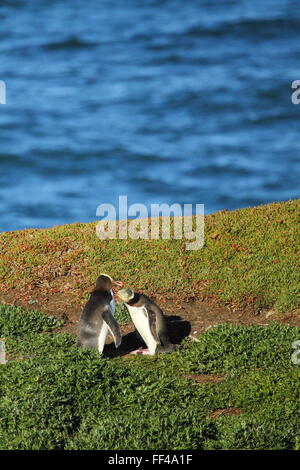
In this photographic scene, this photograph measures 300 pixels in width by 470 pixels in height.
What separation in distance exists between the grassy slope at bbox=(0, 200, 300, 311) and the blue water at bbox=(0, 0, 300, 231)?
74.9 feet

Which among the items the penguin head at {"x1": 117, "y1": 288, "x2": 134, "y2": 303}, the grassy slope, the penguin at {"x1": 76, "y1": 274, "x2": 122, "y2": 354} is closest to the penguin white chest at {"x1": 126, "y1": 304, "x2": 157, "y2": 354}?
the penguin head at {"x1": 117, "y1": 288, "x2": 134, "y2": 303}

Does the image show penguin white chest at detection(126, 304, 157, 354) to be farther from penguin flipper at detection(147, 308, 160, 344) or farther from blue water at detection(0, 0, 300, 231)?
blue water at detection(0, 0, 300, 231)

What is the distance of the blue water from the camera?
136 ft

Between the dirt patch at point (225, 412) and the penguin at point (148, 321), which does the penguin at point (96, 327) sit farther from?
the dirt patch at point (225, 412)

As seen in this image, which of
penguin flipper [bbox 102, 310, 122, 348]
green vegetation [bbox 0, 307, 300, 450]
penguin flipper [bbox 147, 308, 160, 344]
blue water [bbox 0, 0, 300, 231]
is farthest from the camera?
blue water [bbox 0, 0, 300, 231]

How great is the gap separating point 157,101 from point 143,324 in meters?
37.8

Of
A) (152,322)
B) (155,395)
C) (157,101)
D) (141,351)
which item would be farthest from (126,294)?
(157,101)

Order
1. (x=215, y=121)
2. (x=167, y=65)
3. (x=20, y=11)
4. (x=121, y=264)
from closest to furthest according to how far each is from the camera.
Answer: (x=121, y=264) < (x=215, y=121) < (x=167, y=65) < (x=20, y=11)

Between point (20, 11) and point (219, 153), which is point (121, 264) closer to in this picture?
point (219, 153)

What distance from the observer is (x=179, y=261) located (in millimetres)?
14383
